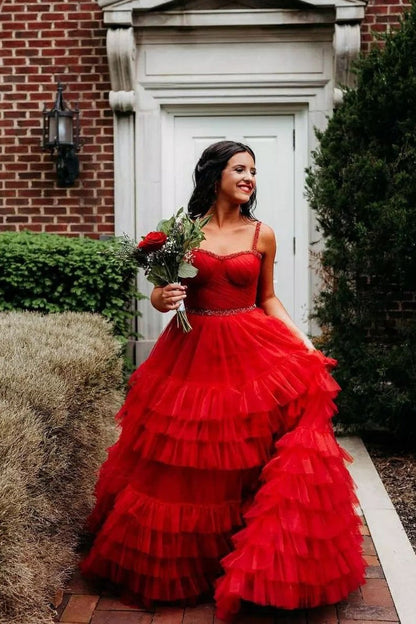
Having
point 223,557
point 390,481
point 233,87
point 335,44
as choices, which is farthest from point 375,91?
point 223,557

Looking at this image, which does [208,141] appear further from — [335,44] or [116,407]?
[116,407]

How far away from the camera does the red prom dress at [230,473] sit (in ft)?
8.63

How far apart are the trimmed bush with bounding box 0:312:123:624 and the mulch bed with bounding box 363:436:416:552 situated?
1697mm

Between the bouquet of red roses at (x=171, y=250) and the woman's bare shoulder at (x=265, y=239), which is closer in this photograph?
the bouquet of red roses at (x=171, y=250)

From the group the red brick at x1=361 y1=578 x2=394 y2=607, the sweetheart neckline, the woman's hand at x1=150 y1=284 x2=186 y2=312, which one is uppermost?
the sweetheart neckline

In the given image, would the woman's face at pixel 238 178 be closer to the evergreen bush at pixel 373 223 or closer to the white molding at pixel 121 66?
the evergreen bush at pixel 373 223

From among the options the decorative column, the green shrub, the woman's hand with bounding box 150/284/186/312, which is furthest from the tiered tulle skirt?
the decorative column

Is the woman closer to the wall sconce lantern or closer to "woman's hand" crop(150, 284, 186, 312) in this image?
"woman's hand" crop(150, 284, 186, 312)

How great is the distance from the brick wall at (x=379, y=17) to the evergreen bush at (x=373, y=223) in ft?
4.50

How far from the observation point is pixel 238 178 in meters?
3.08

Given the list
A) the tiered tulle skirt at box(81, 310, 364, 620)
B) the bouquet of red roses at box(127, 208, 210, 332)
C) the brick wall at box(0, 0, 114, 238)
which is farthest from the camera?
the brick wall at box(0, 0, 114, 238)

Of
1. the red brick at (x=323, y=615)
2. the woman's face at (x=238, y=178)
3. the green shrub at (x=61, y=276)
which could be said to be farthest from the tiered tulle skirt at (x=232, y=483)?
the green shrub at (x=61, y=276)

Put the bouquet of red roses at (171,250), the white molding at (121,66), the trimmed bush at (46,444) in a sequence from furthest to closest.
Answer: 1. the white molding at (121,66)
2. the bouquet of red roses at (171,250)
3. the trimmed bush at (46,444)

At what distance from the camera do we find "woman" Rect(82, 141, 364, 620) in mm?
2637
